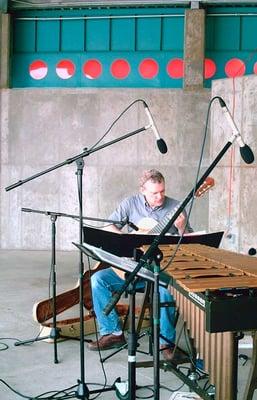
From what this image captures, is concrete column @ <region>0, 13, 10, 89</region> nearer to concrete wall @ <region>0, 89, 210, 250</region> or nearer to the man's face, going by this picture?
concrete wall @ <region>0, 89, 210, 250</region>

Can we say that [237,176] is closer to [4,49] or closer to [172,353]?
[172,353]

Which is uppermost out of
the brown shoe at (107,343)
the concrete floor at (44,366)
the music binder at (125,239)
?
the music binder at (125,239)

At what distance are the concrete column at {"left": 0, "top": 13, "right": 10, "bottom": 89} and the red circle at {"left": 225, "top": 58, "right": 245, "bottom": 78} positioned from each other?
3438 mm

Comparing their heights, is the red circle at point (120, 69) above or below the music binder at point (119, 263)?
above

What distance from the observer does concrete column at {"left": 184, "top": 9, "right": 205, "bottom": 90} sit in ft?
29.8

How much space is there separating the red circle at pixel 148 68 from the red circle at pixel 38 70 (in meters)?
1.54

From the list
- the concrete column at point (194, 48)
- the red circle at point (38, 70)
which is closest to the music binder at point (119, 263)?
the concrete column at point (194, 48)

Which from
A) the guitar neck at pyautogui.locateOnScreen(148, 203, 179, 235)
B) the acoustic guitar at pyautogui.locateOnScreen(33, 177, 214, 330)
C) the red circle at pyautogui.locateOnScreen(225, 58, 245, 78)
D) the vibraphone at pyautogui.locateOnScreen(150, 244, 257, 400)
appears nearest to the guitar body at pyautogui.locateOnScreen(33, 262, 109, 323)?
the acoustic guitar at pyautogui.locateOnScreen(33, 177, 214, 330)

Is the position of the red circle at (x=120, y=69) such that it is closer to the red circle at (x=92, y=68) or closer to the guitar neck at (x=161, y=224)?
the red circle at (x=92, y=68)

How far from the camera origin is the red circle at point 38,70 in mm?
9688

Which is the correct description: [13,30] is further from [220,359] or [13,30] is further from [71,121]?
[220,359]

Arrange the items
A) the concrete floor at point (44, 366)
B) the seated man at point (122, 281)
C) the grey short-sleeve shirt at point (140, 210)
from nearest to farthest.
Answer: the concrete floor at point (44, 366), the seated man at point (122, 281), the grey short-sleeve shirt at point (140, 210)

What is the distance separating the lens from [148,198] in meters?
4.45

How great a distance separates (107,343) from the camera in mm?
4113
